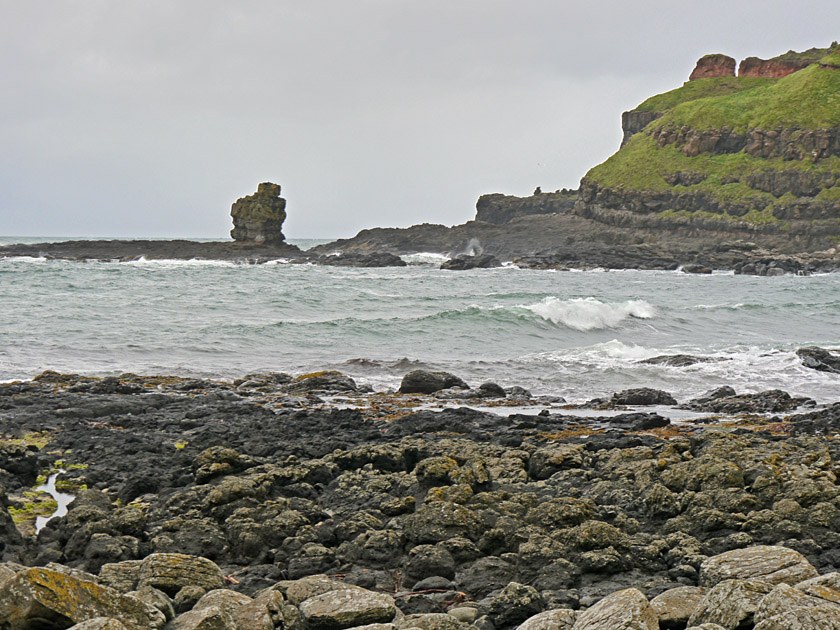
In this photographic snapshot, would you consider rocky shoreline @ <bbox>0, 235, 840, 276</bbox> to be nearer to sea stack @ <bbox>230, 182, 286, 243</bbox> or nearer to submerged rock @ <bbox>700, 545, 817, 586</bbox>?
sea stack @ <bbox>230, 182, 286, 243</bbox>

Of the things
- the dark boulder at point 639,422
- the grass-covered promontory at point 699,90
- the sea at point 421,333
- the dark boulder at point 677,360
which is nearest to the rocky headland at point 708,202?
the grass-covered promontory at point 699,90

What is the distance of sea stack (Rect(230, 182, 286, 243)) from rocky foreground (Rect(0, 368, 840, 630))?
255ft

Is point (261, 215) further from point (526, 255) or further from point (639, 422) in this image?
point (639, 422)

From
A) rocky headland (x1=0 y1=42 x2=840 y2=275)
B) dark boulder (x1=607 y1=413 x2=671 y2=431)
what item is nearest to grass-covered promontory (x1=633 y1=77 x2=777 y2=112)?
rocky headland (x1=0 y1=42 x2=840 y2=275)

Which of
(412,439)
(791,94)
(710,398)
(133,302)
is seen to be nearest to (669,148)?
(791,94)

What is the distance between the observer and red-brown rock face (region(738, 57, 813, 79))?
139250mm

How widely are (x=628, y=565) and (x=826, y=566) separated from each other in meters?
1.62

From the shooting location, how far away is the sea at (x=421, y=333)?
20.5m

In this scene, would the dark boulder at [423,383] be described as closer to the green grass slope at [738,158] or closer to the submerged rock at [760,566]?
the submerged rock at [760,566]

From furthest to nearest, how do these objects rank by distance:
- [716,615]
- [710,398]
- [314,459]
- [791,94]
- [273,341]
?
1. [791,94]
2. [273,341]
3. [710,398]
4. [314,459]
5. [716,615]

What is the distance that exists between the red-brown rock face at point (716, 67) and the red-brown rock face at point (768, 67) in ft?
10.1

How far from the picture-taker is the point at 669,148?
4333 inches

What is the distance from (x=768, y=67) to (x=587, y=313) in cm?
13413

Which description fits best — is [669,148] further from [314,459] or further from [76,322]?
[314,459]
